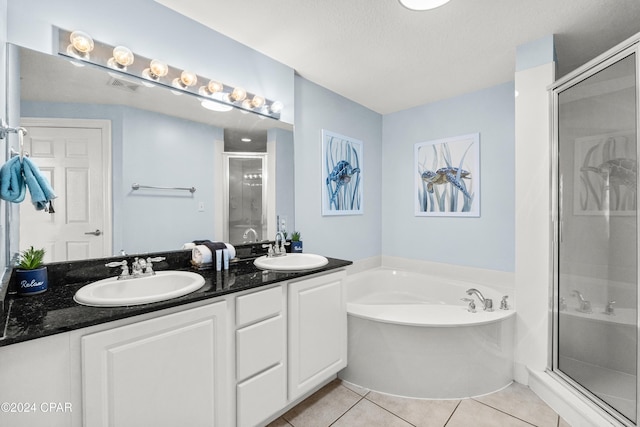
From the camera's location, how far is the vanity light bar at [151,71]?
57.4 inches

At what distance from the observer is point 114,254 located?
1.59 m

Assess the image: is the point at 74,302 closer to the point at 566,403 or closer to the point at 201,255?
the point at 201,255

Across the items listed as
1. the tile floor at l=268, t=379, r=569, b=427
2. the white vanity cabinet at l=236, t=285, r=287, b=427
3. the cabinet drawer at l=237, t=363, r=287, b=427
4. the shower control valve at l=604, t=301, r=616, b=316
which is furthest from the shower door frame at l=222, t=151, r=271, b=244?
the shower control valve at l=604, t=301, r=616, b=316

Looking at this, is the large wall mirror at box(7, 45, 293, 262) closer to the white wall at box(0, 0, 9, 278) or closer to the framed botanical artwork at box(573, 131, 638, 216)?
the white wall at box(0, 0, 9, 278)

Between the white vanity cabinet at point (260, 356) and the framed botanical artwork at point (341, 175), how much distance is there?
52.8 inches

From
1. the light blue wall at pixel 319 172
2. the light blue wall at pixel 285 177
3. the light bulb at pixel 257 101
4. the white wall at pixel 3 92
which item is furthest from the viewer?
the light blue wall at pixel 319 172

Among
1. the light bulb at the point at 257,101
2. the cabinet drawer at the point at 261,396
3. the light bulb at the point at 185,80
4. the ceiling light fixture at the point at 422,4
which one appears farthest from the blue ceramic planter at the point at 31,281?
the ceiling light fixture at the point at 422,4

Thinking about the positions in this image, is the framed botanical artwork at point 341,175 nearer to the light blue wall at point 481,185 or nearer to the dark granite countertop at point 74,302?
the light blue wall at point 481,185

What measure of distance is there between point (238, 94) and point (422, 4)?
127cm

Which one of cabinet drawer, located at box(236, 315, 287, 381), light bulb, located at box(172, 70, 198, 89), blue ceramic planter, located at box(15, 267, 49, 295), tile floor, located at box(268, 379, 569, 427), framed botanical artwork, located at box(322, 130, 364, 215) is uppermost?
light bulb, located at box(172, 70, 198, 89)

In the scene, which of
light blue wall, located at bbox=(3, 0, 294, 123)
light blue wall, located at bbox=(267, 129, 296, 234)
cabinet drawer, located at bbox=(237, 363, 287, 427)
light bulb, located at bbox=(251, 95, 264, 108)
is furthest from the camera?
light blue wall, located at bbox=(267, 129, 296, 234)

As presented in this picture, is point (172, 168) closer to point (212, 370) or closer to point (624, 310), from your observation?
point (212, 370)

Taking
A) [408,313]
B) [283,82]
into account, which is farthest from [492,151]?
[283,82]

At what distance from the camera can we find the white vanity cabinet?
Result: 4.79 feet
